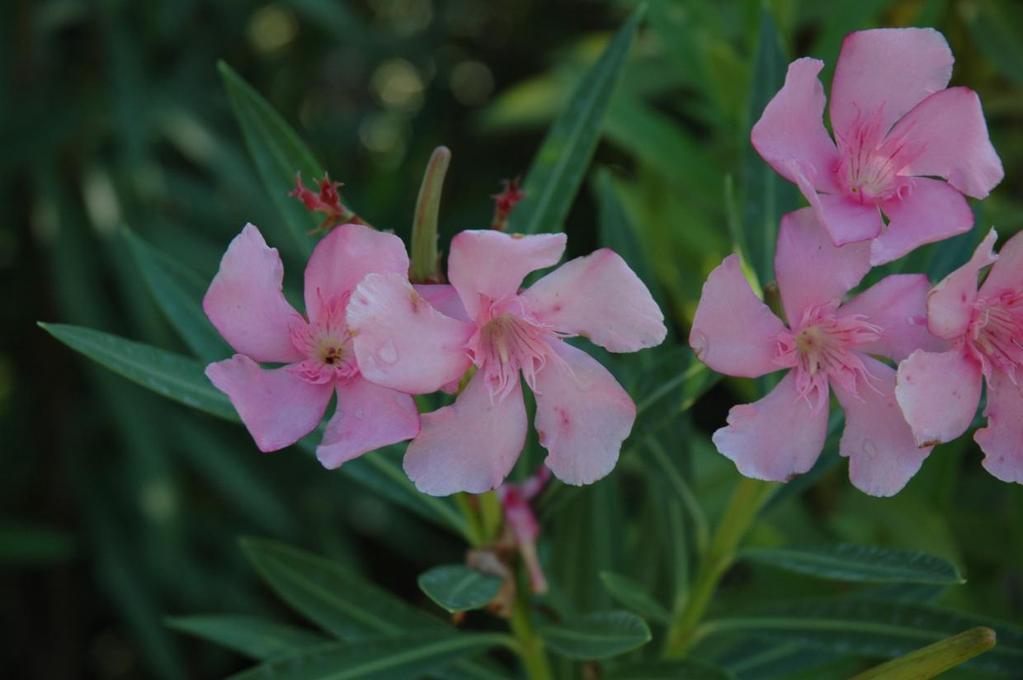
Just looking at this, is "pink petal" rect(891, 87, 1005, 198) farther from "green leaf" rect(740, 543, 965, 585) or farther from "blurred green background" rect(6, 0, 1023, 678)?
"blurred green background" rect(6, 0, 1023, 678)

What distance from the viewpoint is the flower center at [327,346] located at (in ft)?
2.31

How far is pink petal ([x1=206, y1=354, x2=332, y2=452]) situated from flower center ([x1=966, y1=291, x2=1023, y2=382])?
1.24ft

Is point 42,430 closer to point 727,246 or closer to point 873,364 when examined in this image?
point 727,246

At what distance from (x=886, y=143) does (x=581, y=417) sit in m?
0.25

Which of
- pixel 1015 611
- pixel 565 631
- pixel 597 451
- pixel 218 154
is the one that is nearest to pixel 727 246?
pixel 1015 611

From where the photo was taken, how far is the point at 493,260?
0.66 metres

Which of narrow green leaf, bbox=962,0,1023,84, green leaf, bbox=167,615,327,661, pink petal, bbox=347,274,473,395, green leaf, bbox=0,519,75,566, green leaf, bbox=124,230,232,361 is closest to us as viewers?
pink petal, bbox=347,274,473,395

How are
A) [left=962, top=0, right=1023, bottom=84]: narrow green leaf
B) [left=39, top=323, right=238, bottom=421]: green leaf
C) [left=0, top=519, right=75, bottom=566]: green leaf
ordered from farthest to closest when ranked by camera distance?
[left=0, top=519, right=75, bottom=566]: green leaf → [left=962, top=0, right=1023, bottom=84]: narrow green leaf → [left=39, top=323, right=238, bottom=421]: green leaf

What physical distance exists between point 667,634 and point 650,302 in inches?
16.1

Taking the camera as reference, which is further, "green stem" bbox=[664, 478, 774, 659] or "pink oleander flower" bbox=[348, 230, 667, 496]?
"green stem" bbox=[664, 478, 774, 659]

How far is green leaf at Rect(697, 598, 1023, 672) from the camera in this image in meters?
0.84

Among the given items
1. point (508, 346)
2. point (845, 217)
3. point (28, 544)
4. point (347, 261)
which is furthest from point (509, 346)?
point (28, 544)

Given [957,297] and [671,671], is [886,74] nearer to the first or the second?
[957,297]

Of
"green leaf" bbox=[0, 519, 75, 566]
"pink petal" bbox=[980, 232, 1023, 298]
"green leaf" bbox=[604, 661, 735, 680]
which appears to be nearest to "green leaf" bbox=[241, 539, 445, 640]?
"green leaf" bbox=[604, 661, 735, 680]
